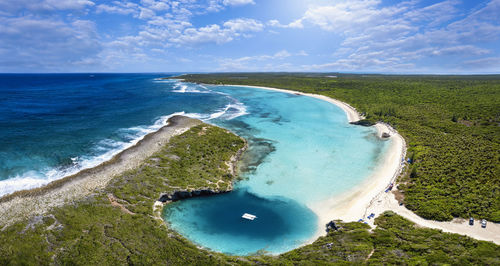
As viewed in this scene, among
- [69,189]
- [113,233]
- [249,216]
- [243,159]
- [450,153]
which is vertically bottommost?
[249,216]

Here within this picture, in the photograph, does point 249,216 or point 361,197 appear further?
point 361,197

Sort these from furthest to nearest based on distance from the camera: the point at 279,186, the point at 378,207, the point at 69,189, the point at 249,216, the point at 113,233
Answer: the point at 279,186 < the point at 69,189 < the point at 378,207 < the point at 249,216 < the point at 113,233

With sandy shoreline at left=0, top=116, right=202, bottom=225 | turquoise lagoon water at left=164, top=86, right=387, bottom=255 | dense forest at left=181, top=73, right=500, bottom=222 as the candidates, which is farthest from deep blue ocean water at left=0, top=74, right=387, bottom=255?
dense forest at left=181, top=73, right=500, bottom=222

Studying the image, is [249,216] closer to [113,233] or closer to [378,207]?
[113,233]

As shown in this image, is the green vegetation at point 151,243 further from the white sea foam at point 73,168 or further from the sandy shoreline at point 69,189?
the white sea foam at point 73,168

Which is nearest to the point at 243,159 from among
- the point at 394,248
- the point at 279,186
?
the point at 279,186

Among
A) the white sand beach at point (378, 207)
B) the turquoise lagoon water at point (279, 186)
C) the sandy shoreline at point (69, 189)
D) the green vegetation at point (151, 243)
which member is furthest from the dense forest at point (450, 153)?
the sandy shoreline at point (69, 189)

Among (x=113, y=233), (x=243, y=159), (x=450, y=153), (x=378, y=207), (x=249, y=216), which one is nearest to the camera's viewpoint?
(x=113, y=233)
